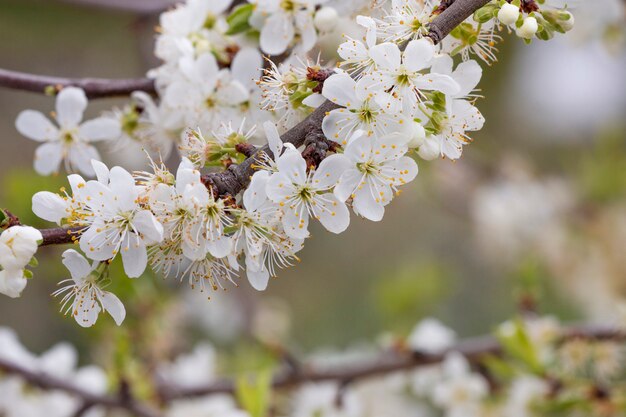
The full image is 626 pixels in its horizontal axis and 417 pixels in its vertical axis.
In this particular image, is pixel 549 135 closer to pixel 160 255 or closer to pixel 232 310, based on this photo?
pixel 232 310

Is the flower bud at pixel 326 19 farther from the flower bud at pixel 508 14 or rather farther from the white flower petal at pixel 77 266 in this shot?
the white flower petal at pixel 77 266

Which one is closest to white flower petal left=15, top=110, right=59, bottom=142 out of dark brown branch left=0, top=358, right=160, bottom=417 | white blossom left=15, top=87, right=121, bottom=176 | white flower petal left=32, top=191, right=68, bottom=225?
white blossom left=15, top=87, right=121, bottom=176

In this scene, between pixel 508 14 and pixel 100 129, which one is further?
pixel 100 129

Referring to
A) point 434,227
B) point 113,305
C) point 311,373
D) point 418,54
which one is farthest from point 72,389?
point 434,227

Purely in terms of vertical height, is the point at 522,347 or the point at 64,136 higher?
the point at 64,136

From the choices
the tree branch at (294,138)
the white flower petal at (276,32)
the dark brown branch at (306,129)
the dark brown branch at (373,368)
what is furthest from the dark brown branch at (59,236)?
the dark brown branch at (373,368)

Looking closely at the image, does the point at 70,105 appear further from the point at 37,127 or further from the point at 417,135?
the point at 417,135

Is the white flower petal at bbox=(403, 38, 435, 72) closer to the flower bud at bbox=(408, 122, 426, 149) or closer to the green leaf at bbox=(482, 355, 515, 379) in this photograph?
the flower bud at bbox=(408, 122, 426, 149)
